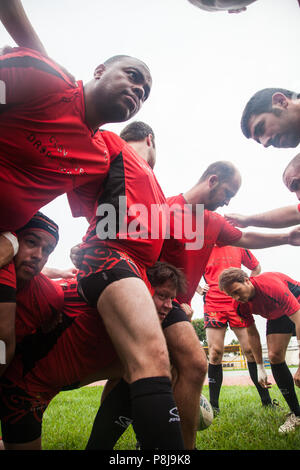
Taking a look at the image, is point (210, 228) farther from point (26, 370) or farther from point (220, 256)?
point (220, 256)

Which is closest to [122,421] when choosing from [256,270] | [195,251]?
[195,251]

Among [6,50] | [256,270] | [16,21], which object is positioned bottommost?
[256,270]

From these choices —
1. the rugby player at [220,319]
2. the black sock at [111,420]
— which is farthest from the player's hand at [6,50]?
the rugby player at [220,319]

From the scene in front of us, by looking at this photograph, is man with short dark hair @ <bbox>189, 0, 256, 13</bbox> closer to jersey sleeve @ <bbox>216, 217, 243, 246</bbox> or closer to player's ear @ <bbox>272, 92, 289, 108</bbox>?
player's ear @ <bbox>272, 92, 289, 108</bbox>

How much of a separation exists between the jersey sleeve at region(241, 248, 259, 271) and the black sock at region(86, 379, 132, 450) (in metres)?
4.26

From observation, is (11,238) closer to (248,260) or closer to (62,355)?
(62,355)

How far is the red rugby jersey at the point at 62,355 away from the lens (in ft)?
6.43

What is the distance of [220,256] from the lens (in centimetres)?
569

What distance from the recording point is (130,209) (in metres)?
1.95

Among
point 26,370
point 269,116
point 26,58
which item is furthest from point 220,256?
point 26,58

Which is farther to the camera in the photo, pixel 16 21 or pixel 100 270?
pixel 16 21

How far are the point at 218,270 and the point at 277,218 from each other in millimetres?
2488

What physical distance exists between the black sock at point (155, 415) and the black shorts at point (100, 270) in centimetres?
49
